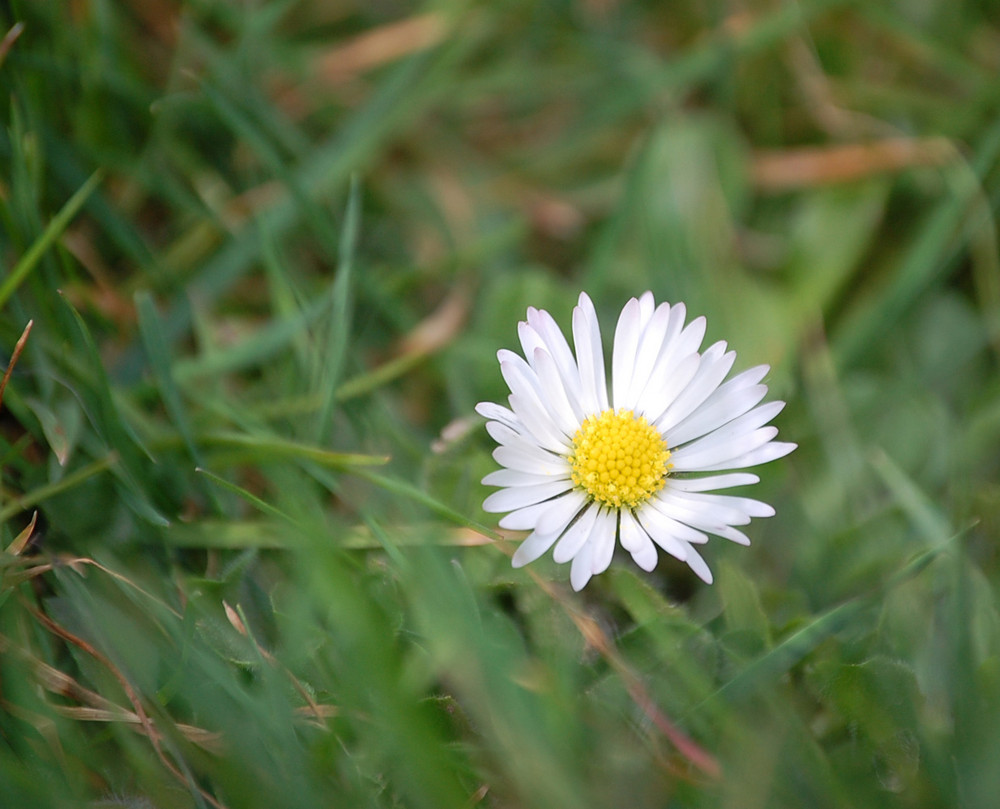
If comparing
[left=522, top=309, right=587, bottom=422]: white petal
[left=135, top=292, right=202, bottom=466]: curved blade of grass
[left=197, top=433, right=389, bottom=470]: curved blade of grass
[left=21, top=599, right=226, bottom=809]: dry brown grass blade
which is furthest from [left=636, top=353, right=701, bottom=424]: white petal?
[left=21, top=599, right=226, bottom=809]: dry brown grass blade

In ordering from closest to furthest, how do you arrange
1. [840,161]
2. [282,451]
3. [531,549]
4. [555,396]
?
[531,549] < [555,396] < [282,451] < [840,161]

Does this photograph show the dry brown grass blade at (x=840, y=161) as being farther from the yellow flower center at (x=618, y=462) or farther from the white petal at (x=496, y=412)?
the white petal at (x=496, y=412)

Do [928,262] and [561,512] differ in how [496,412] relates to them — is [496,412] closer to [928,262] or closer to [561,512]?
[561,512]

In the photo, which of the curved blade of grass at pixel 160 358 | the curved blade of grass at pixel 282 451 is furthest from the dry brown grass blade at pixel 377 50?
the curved blade of grass at pixel 282 451

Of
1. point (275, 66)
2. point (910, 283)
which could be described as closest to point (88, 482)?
point (275, 66)

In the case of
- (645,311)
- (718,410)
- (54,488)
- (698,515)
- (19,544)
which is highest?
(645,311)

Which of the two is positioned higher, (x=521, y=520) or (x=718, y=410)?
(x=718, y=410)

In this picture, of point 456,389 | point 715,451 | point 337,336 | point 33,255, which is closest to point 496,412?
point 715,451
